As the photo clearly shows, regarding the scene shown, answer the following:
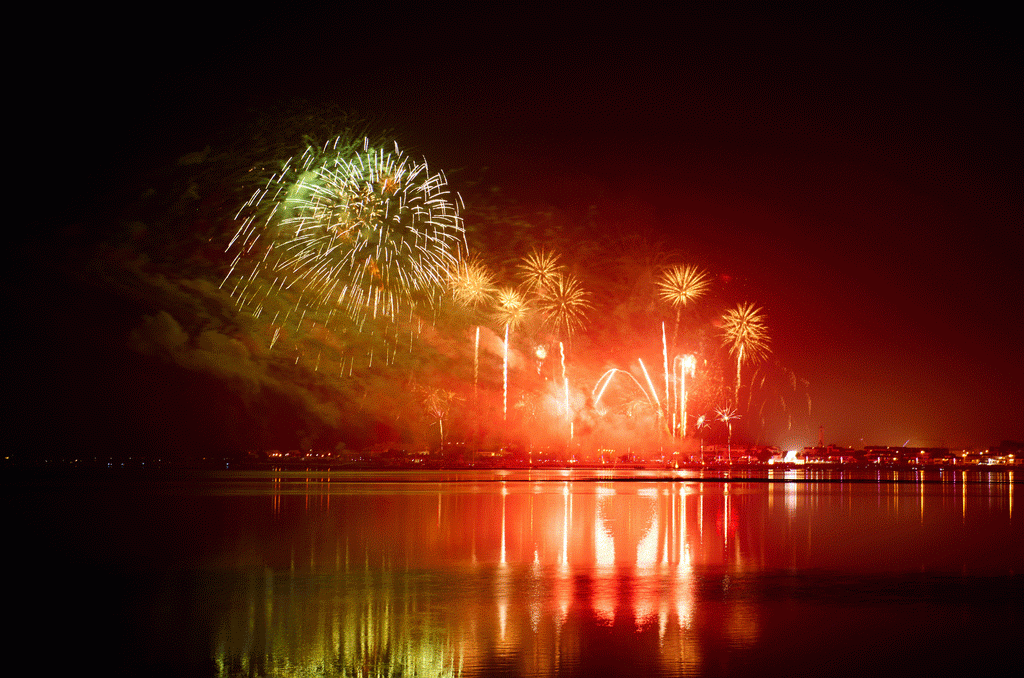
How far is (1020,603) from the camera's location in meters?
16.8

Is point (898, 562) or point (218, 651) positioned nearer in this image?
point (218, 651)

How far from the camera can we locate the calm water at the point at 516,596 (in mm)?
12562

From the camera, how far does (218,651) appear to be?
12.9 meters

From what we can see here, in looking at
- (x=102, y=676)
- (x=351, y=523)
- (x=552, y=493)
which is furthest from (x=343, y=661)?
(x=552, y=493)

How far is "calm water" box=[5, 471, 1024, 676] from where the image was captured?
41.2 feet

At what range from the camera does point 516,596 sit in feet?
56.8

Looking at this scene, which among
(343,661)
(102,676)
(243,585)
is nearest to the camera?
(102,676)

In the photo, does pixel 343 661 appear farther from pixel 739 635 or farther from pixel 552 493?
pixel 552 493

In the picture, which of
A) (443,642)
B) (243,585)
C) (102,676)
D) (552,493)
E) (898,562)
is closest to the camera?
(102,676)

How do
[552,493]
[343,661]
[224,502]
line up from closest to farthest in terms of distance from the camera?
[343,661] → [224,502] → [552,493]

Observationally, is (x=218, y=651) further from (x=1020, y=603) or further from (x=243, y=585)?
(x=1020, y=603)

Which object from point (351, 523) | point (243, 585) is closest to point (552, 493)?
point (351, 523)

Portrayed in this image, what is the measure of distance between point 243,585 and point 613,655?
29.7ft

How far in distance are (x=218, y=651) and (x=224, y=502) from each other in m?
35.4
